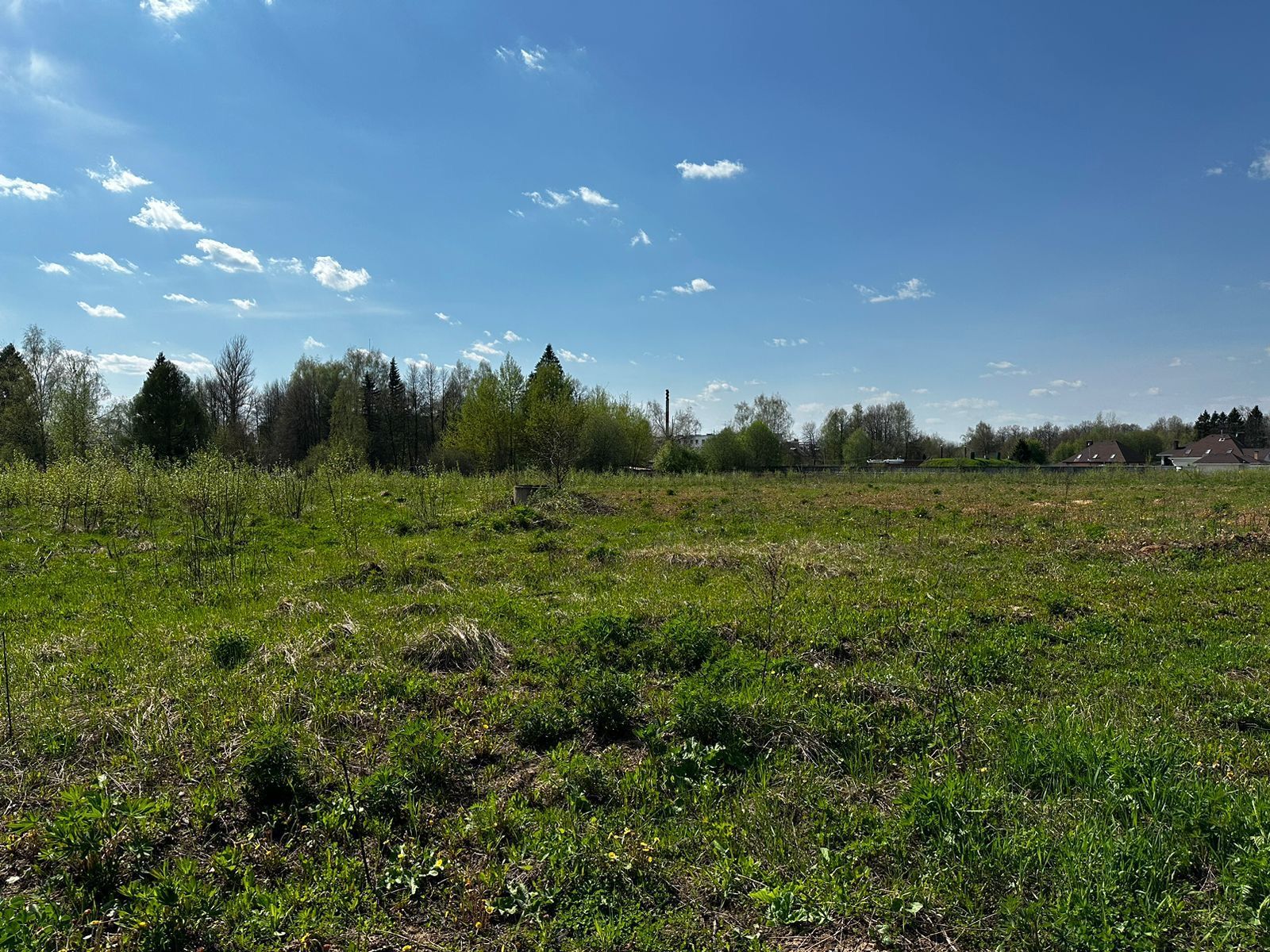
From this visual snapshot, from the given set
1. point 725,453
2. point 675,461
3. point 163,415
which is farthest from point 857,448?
point 163,415

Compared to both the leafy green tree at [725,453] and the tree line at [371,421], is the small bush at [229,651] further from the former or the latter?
the leafy green tree at [725,453]

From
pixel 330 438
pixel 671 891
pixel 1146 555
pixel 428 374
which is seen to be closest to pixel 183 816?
pixel 671 891

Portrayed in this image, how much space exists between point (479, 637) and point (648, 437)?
1613 inches

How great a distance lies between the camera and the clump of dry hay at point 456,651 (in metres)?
5.27

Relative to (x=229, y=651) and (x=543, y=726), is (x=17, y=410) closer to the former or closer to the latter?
(x=229, y=651)

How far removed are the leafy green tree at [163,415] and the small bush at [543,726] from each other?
4190 centimetres

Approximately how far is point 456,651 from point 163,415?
43.2m

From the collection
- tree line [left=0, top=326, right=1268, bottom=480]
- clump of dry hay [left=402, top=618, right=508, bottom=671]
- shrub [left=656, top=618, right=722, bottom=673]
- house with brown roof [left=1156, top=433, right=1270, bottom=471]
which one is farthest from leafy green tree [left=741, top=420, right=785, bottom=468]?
house with brown roof [left=1156, top=433, right=1270, bottom=471]

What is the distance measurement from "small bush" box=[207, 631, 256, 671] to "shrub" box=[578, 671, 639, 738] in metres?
3.07

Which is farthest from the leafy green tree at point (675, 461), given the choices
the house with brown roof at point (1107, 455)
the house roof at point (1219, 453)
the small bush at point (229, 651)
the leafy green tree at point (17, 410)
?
the house roof at point (1219, 453)

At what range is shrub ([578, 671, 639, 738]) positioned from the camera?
4254 millimetres

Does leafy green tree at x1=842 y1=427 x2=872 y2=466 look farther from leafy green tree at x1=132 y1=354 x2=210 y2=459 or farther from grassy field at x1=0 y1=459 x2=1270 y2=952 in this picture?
grassy field at x1=0 y1=459 x2=1270 y2=952

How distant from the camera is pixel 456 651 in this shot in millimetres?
5379

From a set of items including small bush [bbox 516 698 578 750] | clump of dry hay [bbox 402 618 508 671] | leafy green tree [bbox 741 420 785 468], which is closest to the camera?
small bush [bbox 516 698 578 750]
